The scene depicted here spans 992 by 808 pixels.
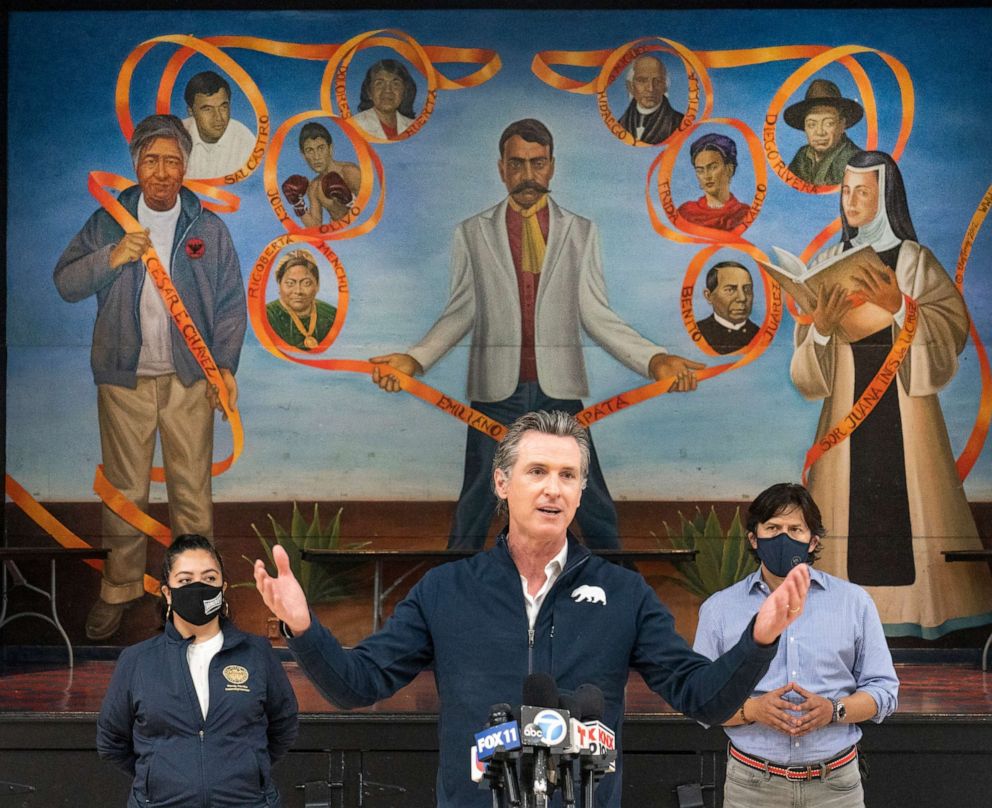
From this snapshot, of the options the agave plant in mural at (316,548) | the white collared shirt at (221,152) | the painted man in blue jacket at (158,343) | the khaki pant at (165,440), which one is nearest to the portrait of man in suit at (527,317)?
the agave plant in mural at (316,548)

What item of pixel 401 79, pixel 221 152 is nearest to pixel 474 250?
pixel 401 79

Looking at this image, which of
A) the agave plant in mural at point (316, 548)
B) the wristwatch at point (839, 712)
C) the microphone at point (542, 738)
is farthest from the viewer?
the agave plant in mural at point (316, 548)

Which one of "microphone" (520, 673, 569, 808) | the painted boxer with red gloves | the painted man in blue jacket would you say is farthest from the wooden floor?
"microphone" (520, 673, 569, 808)

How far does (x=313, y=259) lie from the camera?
305 inches

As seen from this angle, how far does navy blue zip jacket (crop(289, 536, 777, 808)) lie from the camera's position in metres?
2.54

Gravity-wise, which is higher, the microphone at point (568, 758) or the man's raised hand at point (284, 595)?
the man's raised hand at point (284, 595)

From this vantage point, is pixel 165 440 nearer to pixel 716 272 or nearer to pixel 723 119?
pixel 716 272

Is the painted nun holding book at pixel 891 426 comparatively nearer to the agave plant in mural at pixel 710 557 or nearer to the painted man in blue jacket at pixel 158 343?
the agave plant in mural at pixel 710 557

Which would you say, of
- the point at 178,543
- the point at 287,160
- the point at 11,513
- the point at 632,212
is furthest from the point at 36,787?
the point at 632,212

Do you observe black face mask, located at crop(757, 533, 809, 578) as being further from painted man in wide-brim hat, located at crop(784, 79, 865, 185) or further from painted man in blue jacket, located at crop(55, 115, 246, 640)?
painted man in blue jacket, located at crop(55, 115, 246, 640)

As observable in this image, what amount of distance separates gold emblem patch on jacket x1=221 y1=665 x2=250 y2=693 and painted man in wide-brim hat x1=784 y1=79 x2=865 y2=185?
5132 mm

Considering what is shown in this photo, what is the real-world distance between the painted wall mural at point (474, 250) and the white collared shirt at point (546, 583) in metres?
4.95

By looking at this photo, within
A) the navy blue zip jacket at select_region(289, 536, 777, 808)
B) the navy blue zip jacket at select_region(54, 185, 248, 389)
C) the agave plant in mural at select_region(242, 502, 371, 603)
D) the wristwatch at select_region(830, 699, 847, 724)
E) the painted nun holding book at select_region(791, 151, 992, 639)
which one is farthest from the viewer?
the navy blue zip jacket at select_region(54, 185, 248, 389)

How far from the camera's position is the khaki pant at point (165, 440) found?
25.3 feet
